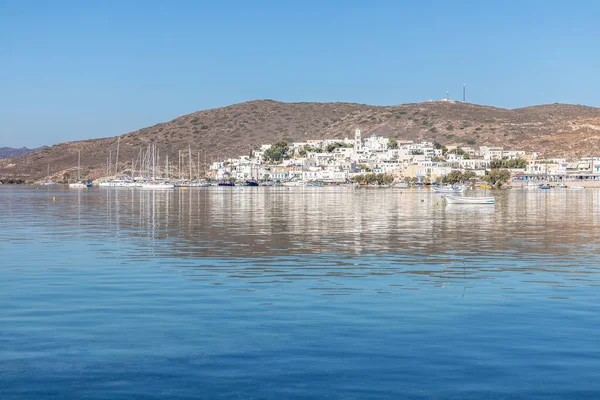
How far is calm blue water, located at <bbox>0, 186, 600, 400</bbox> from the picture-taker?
12898 mm

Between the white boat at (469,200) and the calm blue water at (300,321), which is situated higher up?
the white boat at (469,200)

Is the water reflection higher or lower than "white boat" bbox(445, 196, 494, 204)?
lower

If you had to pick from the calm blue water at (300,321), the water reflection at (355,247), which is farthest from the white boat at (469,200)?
the calm blue water at (300,321)

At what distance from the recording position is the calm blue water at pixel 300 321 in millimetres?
12898

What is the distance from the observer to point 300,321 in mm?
17719

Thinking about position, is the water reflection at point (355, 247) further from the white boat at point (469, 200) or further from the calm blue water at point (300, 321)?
the white boat at point (469, 200)

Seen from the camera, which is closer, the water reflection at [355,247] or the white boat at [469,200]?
the water reflection at [355,247]

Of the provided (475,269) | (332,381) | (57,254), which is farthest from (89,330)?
(57,254)

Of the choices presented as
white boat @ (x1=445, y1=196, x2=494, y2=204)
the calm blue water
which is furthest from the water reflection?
white boat @ (x1=445, y1=196, x2=494, y2=204)

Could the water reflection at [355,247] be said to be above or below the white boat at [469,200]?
below

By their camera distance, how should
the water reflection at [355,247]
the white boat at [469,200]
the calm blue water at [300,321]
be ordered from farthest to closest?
the white boat at [469,200] < the water reflection at [355,247] < the calm blue water at [300,321]

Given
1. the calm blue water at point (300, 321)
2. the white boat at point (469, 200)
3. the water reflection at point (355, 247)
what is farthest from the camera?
the white boat at point (469, 200)

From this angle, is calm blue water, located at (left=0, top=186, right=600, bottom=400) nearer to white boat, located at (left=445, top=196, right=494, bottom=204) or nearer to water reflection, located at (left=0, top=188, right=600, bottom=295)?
water reflection, located at (left=0, top=188, right=600, bottom=295)

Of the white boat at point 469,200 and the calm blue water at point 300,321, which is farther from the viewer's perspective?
the white boat at point 469,200
